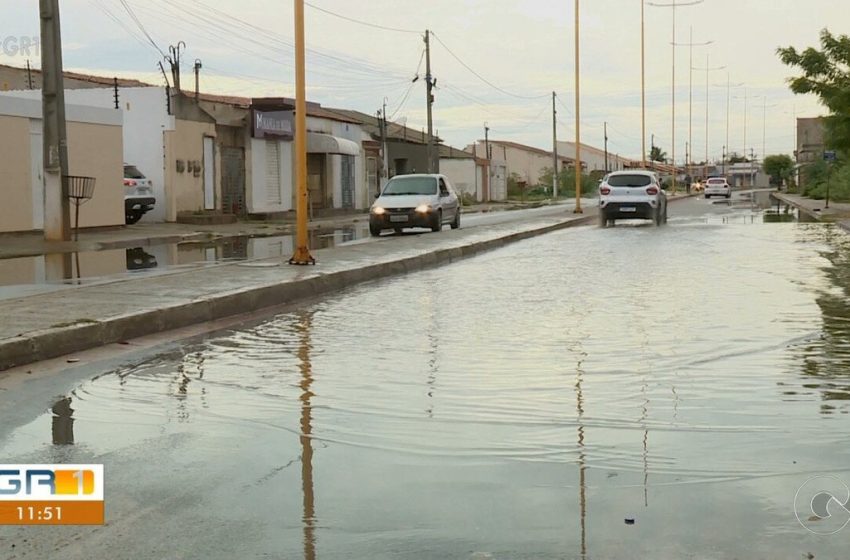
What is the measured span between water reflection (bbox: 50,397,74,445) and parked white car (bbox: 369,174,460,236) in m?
23.4

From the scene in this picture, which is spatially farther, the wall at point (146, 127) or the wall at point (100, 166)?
the wall at point (146, 127)

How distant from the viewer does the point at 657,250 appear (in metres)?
22.2

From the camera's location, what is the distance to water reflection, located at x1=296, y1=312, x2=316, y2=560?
4539 mm

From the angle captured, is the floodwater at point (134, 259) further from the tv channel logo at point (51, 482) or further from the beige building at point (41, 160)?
the tv channel logo at point (51, 482)

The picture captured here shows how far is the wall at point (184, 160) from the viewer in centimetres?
3988

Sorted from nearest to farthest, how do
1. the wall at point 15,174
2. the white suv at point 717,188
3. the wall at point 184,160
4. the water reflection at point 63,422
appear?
the water reflection at point 63,422, the wall at point 15,174, the wall at point 184,160, the white suv at point 717,188

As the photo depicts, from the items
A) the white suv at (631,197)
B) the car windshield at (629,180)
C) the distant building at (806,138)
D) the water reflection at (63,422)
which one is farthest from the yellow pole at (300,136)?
the distant building at (806,138)

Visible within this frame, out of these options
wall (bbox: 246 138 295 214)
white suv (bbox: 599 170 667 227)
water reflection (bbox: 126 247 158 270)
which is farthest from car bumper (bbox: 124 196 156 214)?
white suv (bbox: 599 170 667 227)

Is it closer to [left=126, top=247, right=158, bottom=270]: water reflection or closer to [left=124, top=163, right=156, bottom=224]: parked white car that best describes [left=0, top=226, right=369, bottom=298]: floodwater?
[left=126, top=247, right=158, bottom=270]: water reflection

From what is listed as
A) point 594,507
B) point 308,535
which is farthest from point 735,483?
point 308,535

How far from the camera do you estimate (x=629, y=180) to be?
115ft

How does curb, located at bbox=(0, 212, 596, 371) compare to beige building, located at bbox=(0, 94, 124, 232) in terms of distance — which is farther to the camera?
beige building, located at bbox=(0, 94, 124, 232)

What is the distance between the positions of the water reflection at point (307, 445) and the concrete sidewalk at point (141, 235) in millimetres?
14413

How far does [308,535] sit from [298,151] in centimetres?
1326
